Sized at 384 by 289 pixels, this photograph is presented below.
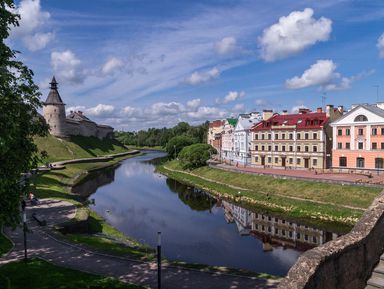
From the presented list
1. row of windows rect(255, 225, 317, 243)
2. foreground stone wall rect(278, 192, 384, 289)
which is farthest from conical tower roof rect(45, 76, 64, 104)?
foreground stone wall rect(278, 192, 384, 289)

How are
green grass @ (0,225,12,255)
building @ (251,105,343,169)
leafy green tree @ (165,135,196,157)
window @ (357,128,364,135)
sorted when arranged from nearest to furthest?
green grass @ (0,225,12,255) < window @ (357,128,364,135) < building @ (251,105,343,169) < leafy green tree @ (165,135,196,157)

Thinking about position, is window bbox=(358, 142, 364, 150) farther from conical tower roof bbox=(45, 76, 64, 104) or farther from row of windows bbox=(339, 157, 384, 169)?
conical tower roof bbox=(45, 76, 64, 104)

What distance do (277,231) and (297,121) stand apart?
3403 centimetres

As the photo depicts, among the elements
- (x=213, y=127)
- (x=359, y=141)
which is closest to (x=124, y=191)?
(x=359, y=141)

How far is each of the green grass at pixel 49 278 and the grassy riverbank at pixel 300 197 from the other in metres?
25.7

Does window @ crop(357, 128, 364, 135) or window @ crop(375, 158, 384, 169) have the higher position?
window @ crop(357, 128, 364, 135)

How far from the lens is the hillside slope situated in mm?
95562

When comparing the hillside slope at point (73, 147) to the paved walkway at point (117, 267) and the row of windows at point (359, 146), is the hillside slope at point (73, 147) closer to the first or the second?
the row of windows at point (359, 146)

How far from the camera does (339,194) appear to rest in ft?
137

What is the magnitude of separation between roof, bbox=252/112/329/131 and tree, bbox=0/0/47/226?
55.3 meters

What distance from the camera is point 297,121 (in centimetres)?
6600

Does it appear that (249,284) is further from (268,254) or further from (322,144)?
(322,144)

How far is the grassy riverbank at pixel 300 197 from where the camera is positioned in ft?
124

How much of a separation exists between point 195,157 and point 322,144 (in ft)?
88.6
